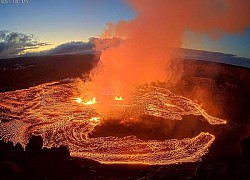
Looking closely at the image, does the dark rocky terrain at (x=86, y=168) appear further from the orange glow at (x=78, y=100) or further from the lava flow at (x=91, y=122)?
the orange glow at (x=78, y=100)

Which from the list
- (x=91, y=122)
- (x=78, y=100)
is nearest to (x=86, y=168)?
(x=91, y=122)

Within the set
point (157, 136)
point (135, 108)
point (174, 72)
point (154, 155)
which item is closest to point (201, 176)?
point (154, 155)

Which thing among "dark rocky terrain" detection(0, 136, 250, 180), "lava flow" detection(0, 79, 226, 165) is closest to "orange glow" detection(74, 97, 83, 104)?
"lava flow" detection(0, 79, 226, 165)

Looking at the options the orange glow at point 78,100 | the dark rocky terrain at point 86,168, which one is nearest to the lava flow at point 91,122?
the orange glow at point 78,100

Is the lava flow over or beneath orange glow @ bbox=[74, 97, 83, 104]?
beneath

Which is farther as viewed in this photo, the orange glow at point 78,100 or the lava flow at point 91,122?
the orange glow at point 78,100

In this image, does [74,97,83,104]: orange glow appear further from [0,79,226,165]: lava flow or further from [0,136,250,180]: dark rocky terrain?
[0,136,250,180]: dark rocky terrain

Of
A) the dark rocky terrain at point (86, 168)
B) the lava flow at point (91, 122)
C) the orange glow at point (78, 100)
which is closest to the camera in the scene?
the dark rocky terrain at point (86, 168)

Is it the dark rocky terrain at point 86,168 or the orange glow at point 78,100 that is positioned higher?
the orange glow at point 78,100

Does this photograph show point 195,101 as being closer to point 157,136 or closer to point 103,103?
point 103,103
